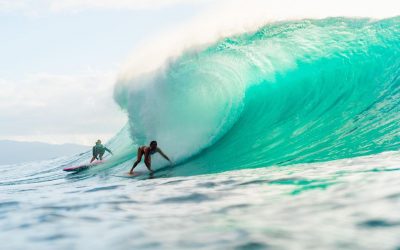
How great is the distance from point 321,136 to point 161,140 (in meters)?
4.52

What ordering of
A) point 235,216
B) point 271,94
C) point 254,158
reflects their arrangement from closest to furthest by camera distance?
point 235,216, point 254,158, point 271,94

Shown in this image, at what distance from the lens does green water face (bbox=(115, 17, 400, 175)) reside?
408 inches

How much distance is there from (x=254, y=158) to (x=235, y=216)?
5.61 meters

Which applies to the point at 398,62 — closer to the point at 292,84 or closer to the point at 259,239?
the point at 292,84

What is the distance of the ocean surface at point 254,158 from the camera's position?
3678 mm

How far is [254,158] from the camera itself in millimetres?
9766

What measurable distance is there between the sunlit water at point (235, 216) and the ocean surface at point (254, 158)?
2 centimetres

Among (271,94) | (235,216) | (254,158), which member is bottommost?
(235,216)

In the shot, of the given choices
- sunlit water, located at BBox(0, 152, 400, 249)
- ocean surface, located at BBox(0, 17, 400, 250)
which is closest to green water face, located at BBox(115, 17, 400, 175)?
ocean surface, located at BBox(0, 17, 400, 250)

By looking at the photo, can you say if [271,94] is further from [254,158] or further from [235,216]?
[235,216]

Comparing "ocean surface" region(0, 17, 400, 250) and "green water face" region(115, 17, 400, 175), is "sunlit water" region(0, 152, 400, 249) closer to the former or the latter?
"ocean surface" region(0, 17, 400, 250)

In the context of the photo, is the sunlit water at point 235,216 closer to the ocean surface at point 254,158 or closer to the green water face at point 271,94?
the ocean surface at point 254,158

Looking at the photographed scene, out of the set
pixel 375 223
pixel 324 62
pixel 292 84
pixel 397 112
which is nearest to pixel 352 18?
pixel 324 62

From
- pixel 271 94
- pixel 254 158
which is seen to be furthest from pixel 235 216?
pixel 271 94
